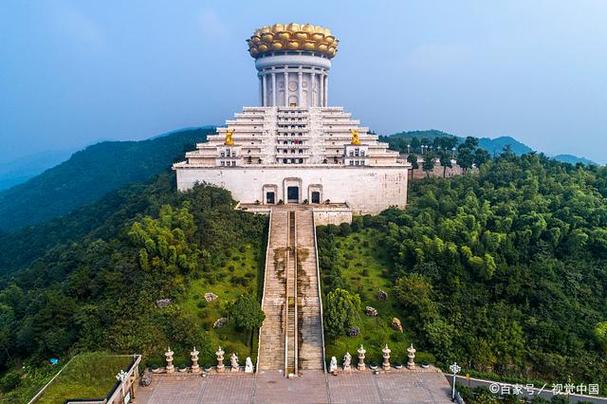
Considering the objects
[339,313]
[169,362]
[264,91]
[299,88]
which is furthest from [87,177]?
[339,313]

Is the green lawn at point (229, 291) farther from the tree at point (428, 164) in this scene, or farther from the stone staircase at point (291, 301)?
the tree at point (428, 164)

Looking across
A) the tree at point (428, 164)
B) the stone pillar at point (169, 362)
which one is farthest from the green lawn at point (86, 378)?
the tree at point (428, 164)

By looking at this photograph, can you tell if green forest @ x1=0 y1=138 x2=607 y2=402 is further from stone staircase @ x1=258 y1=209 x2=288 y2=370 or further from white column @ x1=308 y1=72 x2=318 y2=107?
white column @ x1=308 y1=72 x2=318 y2=107

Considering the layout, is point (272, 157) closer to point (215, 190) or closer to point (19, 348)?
point (215, 190)

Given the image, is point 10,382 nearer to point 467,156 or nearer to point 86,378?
point 86,378

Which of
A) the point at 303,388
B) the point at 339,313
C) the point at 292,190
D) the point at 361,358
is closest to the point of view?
the point at 303,388

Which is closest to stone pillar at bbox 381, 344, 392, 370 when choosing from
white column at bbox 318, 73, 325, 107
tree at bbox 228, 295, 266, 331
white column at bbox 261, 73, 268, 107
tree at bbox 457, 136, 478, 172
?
tree at bbox 228, 295, 266, 331
